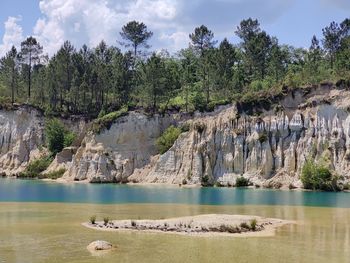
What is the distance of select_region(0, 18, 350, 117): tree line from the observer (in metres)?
98.9

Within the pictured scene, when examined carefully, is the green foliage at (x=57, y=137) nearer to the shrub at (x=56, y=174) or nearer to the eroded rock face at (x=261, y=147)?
the shrub at (x=56, y=174)

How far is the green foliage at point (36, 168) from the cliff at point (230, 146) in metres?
2.93

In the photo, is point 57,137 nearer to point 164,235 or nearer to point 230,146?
point 230,146

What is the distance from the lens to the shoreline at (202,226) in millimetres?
33250

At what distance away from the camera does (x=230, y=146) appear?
86.2 metres

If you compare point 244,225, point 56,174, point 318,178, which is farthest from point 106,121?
point 244,225

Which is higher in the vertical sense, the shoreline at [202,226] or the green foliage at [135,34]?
the green foliage at [135,34]

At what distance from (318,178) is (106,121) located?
40.5m

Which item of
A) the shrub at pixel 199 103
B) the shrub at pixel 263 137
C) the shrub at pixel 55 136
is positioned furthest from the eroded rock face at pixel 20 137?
the shrub at pixel 263 137

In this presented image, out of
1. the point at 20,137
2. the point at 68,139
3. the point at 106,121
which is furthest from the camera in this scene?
the point at 20,137

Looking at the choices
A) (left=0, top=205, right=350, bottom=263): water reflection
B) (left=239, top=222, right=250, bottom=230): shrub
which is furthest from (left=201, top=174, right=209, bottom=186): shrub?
(left=239, top=222, right=250, bottom=230): shrub

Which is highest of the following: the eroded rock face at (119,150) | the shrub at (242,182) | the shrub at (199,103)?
the shrub at (199,103)

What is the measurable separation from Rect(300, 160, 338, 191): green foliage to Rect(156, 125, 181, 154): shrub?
25.2 m

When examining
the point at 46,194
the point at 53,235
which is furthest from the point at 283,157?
the point at 53,235
